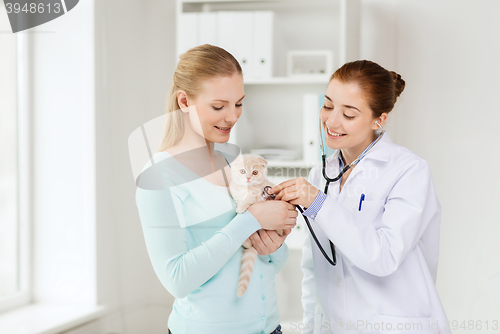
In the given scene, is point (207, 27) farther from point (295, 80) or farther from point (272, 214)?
point (272, 214)

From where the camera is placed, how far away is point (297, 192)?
1031 millimetres

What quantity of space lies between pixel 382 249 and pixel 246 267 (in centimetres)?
37

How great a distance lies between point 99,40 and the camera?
150cm

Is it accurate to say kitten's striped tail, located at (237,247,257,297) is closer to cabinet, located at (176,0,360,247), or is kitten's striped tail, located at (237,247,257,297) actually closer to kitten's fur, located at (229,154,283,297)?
kitten's fur, located at (229,154,283,297)

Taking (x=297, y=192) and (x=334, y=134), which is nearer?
(x=297, y=192)

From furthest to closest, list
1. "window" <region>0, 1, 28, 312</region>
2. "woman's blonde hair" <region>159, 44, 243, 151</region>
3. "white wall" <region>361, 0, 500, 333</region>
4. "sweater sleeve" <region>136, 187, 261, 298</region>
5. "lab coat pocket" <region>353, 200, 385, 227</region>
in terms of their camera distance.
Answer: "white wall" <region>361, 0, 500, 333</region> → "window" <region>0, 1, 28, 312</region> → "lab coat pocket" <region>353, 200, 385, 227</region> → "woman's blonde hair" <region>159, 44, 243, 151</region> → "sweater sleeve" <region>136, 187, 261, 298</region>

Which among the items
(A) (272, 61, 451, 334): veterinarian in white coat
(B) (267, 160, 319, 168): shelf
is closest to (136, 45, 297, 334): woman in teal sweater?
(A) (272, 61, 451, 334): veterinarian in white coat

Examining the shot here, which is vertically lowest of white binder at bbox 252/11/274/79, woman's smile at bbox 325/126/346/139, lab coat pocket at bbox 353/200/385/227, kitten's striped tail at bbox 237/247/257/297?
kitten's striped tail at bbox 237/247/257/297

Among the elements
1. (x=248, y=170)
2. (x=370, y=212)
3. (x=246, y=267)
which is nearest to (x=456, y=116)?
(x=370, y=212)

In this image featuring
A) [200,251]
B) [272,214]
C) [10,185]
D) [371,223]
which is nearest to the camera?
[200,251]

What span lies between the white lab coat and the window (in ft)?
3.90

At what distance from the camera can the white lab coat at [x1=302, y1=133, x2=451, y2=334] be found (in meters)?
1.01

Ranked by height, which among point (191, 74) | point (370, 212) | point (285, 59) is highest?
point (285, 59)

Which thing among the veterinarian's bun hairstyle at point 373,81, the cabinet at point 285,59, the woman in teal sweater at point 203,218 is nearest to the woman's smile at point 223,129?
the woman in teal sweater at point 203,218
